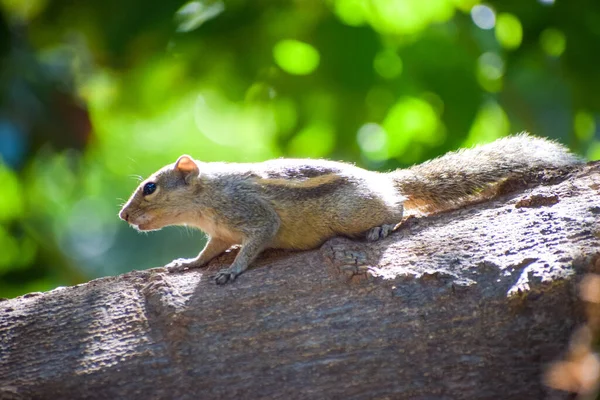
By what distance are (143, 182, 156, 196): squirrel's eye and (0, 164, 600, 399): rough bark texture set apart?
1.52 meters

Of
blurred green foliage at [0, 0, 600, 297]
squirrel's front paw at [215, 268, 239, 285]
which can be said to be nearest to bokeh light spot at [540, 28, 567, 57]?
blurred green foliage at [0, 0, 600, 297]

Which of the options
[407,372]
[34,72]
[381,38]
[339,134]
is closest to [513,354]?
[407,372]

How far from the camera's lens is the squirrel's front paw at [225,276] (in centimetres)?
466

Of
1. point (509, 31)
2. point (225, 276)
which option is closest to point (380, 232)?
point (225, 276)

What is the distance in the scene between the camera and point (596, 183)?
4.68 metres

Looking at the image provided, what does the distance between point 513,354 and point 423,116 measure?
315 centimetres

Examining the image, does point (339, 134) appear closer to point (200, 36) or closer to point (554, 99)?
point (200, 36)

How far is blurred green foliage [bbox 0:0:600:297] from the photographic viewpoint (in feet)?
16.1

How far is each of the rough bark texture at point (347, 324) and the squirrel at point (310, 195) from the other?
782mm

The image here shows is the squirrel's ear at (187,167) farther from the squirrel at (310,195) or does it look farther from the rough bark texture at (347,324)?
the rough bark texture at (347,324)

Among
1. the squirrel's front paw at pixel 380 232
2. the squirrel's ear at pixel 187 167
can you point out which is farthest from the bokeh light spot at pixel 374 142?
the squirrel's ear at pixel 187 167

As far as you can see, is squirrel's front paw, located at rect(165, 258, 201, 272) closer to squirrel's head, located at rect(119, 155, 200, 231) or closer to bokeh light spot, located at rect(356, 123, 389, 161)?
squirrel's head, located at rect(119, 155, 200, 231)

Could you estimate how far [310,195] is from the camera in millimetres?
5715

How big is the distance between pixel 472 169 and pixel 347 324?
217 cm
